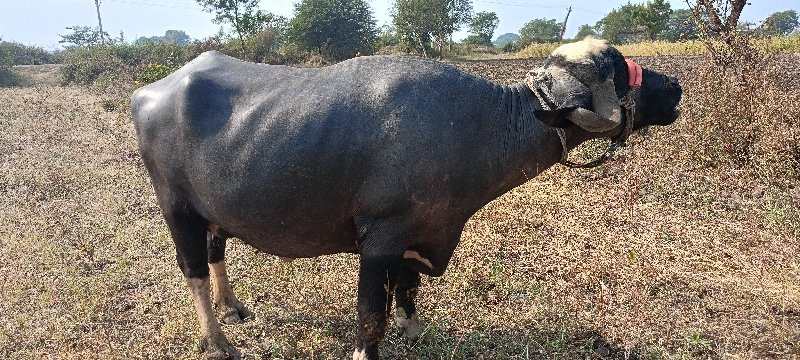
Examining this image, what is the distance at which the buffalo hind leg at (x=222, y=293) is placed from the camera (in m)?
3.90

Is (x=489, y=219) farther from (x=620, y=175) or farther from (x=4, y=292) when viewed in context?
(x=4, y=292)

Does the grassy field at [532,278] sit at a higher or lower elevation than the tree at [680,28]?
lower

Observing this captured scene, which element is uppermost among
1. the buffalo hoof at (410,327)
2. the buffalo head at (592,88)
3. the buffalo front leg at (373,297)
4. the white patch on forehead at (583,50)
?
the white patch on forehead at (583,50)

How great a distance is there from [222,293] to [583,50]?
108 inches

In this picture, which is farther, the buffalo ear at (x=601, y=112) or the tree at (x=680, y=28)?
the tree at (x=680, y=28)

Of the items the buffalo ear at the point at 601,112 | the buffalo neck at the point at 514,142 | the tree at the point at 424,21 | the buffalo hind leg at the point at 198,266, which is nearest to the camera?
the buffalo ear at the point at 601,112

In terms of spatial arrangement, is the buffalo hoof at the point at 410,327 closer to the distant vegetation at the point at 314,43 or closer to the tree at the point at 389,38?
the distant vegetation at the point at 314,43

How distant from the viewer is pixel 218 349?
3.49m

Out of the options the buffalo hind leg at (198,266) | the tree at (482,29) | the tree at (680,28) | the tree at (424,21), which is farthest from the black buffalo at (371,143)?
the tree at (482,29)

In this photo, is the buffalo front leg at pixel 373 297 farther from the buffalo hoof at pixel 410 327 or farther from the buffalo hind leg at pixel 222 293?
the buffalo hind leg at pixel 222 293

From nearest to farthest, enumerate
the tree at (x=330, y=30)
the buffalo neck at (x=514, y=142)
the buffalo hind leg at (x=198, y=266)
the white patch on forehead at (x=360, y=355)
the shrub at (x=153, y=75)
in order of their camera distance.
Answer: the buffalo neck at (x=514, y=142), the white patch on forehead at (x=360, y=355), the buffalo hind leg at (x=198, y=266), the shrub at (x=153, y=75), the tree at (x=330, y=30)

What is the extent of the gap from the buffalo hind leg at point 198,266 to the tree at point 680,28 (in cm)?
637

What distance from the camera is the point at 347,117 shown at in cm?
271

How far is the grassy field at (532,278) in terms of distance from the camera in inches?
138
